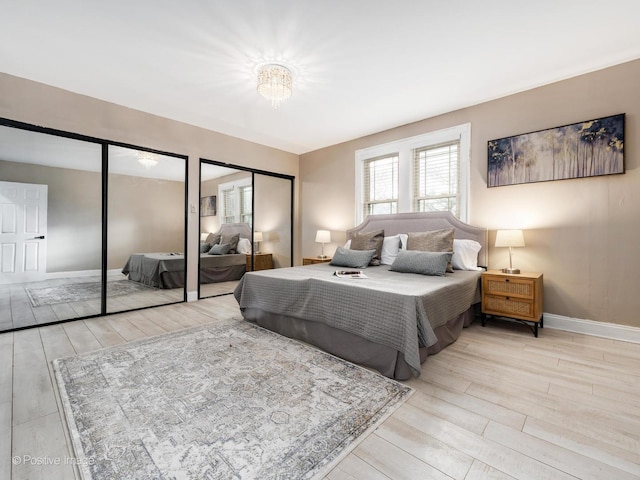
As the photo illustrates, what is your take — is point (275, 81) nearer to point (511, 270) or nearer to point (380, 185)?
point (380, 185)

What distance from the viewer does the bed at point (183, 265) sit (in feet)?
12.6

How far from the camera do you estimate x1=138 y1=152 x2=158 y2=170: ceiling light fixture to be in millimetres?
3823

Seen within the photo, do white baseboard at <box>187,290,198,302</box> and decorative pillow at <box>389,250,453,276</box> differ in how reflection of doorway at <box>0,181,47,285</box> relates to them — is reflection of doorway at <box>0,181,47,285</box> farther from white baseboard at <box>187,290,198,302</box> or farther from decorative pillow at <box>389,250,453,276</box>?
decorative pillow at <box>389,250,453,276</box>

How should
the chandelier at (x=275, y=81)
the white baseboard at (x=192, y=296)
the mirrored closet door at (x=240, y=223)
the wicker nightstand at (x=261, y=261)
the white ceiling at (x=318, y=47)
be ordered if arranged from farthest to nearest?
the wicker nightstand at (x=261, y=261) → the mirrored closet door at (x=240, y=223) → the white baseboard at (x=192, y=296) → the chandelier at (x=275, y=81) → the white ceiling at (x=318, y=47)

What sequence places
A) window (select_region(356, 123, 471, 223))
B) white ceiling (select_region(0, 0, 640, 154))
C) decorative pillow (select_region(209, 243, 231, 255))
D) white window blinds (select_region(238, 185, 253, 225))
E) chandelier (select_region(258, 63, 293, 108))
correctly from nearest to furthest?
white ceiling (select_region(0, 0, 640, 154)) → chandelier (select_region(258, 63, 293, 108)) → window (select_region(356, 123, 471, 223)) → decorative pillow (select_region(209, 243, 231, 255)) → white window blinds (select_region(238, 185, 253, 225))

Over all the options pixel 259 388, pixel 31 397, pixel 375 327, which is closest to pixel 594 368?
pixel 375 327

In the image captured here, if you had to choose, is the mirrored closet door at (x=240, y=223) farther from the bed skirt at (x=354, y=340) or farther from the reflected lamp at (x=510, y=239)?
the reflected lamp at (x=510, y=239)

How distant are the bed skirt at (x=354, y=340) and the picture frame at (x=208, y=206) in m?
2.02

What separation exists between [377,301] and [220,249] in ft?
11.0

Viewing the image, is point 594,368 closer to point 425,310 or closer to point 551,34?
Answer: point 425,310

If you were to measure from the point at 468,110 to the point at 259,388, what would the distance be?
3973 mm

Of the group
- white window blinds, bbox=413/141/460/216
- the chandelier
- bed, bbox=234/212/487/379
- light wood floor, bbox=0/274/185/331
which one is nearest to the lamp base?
bed, bbox=234/212/487/379

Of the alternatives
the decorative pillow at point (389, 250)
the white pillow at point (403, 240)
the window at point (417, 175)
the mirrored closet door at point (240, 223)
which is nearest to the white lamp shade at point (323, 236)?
the window at point (417, 175)

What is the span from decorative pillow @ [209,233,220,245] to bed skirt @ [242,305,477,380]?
1852 millimetres
